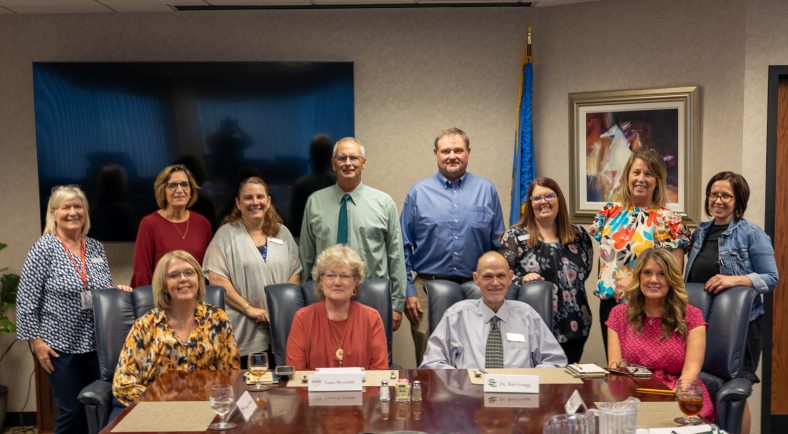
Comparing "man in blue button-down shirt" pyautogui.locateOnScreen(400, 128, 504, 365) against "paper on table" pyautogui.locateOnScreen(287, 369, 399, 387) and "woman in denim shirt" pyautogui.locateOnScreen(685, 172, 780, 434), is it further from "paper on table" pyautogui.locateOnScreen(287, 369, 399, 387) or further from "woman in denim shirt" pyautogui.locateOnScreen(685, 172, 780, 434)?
"paper on table" pyautogui.locateOnScreen(287, 369, 399, 387)

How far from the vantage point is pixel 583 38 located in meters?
5.02

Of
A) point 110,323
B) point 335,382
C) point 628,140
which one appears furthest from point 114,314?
point 628,140

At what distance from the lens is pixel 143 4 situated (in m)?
4.84

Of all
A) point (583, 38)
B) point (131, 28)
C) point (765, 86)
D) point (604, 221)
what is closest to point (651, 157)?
point (604, 221)

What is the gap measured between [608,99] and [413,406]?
3080 millimetres

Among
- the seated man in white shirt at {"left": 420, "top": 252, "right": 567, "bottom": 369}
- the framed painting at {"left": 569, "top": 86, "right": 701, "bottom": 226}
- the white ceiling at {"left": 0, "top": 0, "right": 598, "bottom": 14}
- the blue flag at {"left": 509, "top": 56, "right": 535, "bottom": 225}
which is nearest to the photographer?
the seated man in white shirt at {"left": 420, "top": 252, "right": 567, "bottom": 369}

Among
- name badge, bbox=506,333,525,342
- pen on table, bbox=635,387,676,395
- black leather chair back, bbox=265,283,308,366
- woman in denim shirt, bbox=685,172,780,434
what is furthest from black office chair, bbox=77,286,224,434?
woman in denim shirt, bbox=685,172,780,434

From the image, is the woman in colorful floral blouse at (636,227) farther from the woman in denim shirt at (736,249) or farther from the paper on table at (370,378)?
the paper on table at (370,378)

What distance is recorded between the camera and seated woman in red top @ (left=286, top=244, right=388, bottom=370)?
3.21 m

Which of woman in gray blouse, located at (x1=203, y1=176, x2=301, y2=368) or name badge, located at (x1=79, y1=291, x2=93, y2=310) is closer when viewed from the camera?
name badge, located at (x1=79, y1=291, x2=93, y2=310)

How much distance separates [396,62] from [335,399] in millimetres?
3137

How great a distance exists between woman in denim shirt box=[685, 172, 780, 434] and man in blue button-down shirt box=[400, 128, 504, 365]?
1.11 metres

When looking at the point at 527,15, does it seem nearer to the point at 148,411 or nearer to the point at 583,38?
the point at 583,38

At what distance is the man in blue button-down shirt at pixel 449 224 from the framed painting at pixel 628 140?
36.1 inches
